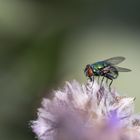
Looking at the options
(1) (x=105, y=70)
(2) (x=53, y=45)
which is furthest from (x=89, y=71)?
(2) (x=53, y=45)

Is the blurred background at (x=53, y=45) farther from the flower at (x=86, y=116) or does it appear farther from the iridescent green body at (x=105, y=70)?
the flower at (x=86, y=116)

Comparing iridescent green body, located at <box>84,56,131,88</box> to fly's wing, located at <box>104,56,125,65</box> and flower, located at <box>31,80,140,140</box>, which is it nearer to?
fly's wing, located at <box>104,56,125,65</box>

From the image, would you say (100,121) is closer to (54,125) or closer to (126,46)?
(54,125)

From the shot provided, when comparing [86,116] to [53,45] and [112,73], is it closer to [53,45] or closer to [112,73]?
[112,73]

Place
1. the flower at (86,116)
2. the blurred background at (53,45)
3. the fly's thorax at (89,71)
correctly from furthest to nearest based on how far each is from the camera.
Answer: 1. the blurred background at (53,45)
2. the fly's thorax at (89,71)
3. the flower at (86,116)

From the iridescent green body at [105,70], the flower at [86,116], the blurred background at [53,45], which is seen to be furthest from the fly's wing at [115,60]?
the blurred background at [53,45]
